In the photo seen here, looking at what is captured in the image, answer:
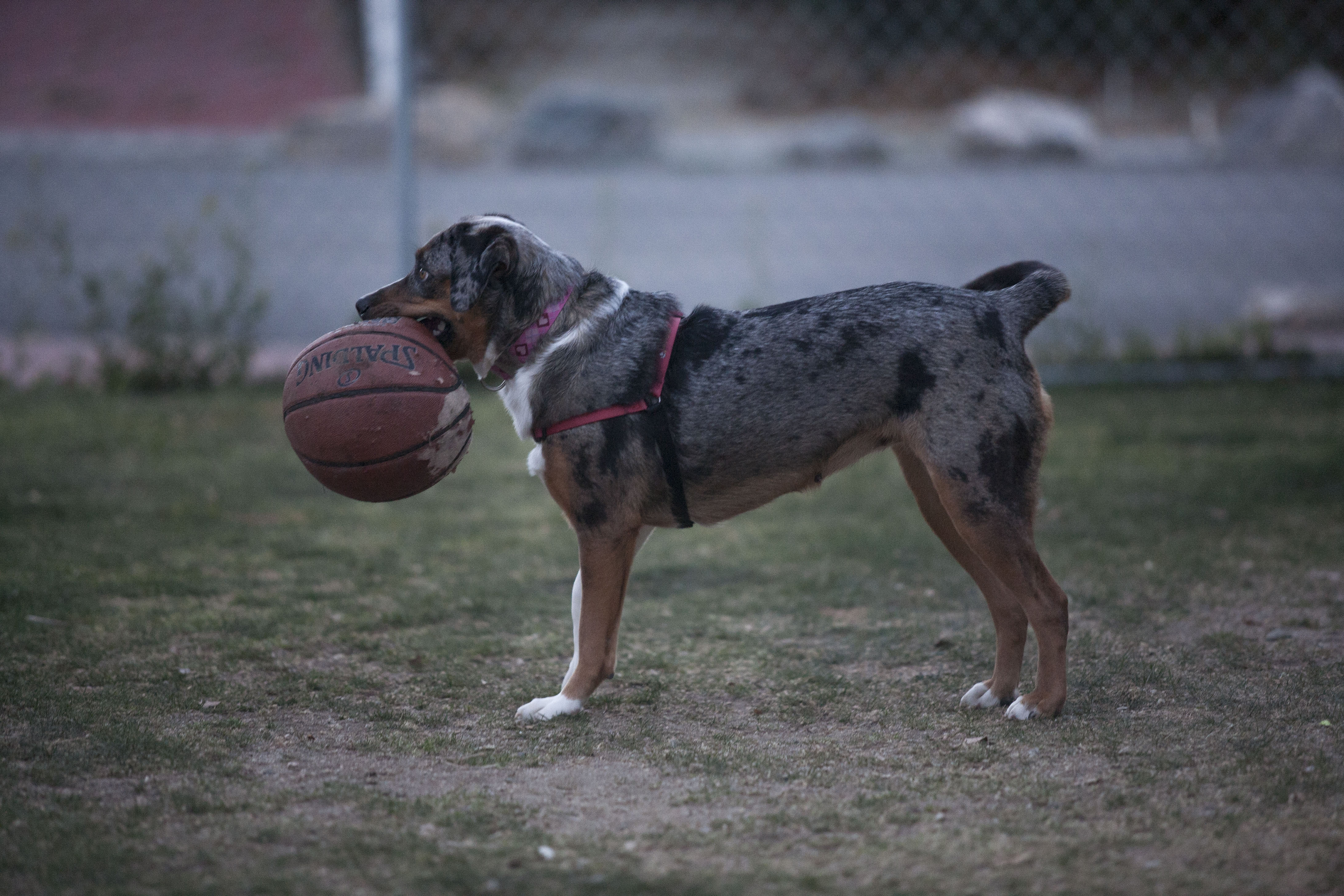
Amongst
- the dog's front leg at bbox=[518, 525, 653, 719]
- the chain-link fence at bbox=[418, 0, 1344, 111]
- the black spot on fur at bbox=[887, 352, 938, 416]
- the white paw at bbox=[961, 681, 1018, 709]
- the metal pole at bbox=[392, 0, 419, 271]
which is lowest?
the white paw at bbox=[961, 681, 1018, 709]

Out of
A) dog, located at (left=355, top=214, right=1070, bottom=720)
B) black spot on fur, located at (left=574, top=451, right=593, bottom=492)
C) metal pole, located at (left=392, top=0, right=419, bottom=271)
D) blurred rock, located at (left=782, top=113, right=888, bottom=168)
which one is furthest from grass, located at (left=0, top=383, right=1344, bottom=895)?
blurred rock, located at (left=782, top=113, right=888, bottom=168)

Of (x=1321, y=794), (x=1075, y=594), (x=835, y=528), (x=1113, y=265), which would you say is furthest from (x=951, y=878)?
(x=1113, y=265)

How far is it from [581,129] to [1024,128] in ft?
15.6

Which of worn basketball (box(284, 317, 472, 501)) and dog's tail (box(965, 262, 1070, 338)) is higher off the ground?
dog's tail (box(965, 262, 1070, 338))

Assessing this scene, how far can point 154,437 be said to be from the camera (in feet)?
26.2

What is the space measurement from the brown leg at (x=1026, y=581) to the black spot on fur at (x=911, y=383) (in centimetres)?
24

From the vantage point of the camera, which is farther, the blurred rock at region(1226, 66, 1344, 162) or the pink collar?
the blurred rock at region(1226, 66, 1344, 162)

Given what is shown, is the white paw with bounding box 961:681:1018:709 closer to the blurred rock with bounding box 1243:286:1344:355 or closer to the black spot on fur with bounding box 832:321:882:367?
the black spot on fur with bounding box 832:321:882:367

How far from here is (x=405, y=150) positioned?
8.74m

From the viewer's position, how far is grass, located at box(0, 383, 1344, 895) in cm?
296

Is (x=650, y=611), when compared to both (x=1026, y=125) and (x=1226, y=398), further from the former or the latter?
(x=1026, y=125)

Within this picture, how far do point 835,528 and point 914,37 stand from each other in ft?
18.2

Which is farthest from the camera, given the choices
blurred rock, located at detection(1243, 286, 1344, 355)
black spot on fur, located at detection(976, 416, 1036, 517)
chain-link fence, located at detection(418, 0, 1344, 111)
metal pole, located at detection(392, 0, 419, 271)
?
blurred rock, located at detection(1243, 286, 1344, 355)

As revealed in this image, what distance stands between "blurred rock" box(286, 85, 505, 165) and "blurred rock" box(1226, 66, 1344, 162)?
7.66 metres
